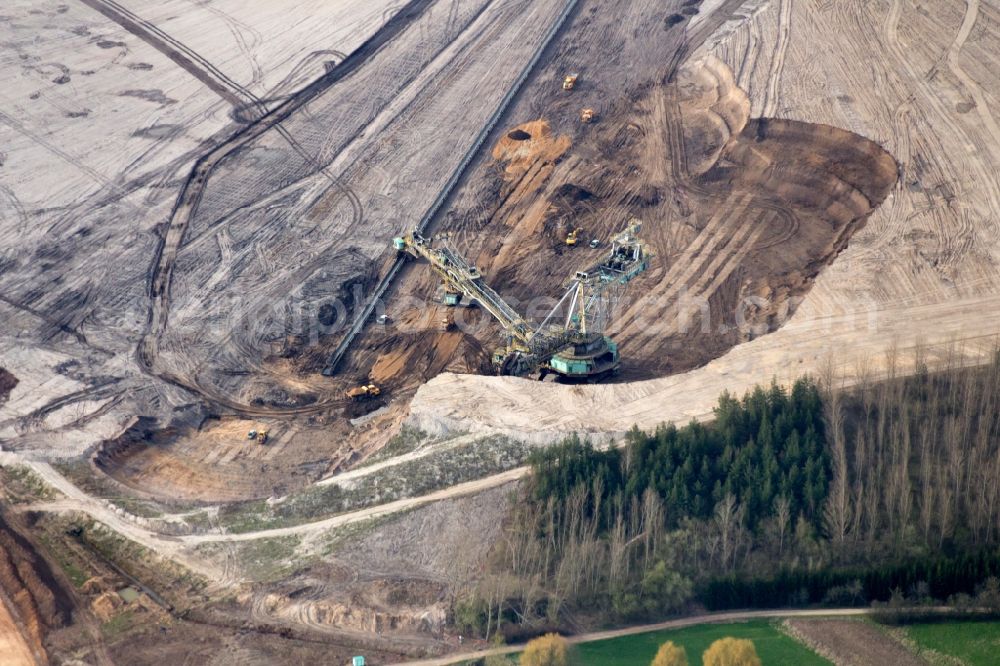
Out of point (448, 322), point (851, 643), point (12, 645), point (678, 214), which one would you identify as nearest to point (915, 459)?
point (851, 643)

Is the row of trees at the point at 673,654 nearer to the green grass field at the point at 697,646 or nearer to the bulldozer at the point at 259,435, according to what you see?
the green grass field at the point at 697,646

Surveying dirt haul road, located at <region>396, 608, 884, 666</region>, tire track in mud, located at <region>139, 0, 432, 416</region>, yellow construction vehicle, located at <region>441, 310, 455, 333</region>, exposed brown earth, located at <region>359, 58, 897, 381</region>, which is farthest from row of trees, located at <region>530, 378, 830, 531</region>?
tire track in mud, located at <region>139, 0, 432, 416</region>

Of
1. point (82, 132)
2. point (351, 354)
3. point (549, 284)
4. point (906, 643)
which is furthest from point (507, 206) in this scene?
point (906, 643)

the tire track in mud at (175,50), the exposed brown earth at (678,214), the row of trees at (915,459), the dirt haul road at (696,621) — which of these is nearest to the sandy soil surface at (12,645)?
the dirt haul road at (696,621)

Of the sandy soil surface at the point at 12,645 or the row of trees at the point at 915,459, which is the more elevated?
the row of trees at the point at 915,459

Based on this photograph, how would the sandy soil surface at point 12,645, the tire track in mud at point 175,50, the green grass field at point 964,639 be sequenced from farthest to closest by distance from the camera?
the tire track in mud at point 175,50, the sandy soil surface at point 12,645, the green grass field at point 964,639

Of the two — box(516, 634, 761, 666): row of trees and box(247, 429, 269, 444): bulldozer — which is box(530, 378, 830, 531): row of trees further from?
box(247, 429, 269, 444): bulldozer
